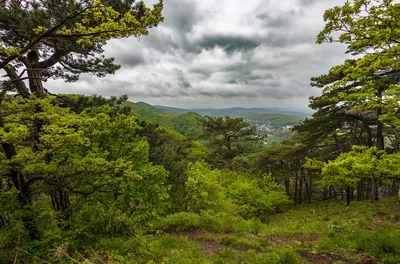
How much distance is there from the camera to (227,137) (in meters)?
28.8

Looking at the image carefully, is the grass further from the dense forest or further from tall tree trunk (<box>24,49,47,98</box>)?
tall tree trunk (<box>24,49,47,98</box>)

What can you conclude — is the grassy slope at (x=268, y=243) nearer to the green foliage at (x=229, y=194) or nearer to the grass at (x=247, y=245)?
the grass at (x=247, y=245)

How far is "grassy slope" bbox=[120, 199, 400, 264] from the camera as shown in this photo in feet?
22.1

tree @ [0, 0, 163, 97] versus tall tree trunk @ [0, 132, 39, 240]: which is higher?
tree @ [0, 0, 163, 97]

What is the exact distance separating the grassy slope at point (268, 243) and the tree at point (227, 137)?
662 inches

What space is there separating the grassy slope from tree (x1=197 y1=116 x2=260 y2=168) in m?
16.8

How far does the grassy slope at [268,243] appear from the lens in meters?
6.74

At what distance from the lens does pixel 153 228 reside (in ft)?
33.8

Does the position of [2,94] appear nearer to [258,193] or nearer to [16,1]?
[16,1]

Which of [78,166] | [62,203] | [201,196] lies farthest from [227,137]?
[78,166]

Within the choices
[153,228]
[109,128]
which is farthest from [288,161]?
[109,128]

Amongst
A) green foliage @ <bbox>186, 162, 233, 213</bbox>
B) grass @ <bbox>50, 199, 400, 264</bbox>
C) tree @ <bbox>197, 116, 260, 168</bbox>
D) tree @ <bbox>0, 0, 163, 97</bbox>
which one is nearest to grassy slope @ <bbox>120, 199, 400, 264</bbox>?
grass @ <bbox>50, 199, 400, 264</bbox>

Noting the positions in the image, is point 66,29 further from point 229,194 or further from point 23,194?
point 229,194

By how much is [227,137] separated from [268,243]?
20.7 meters
